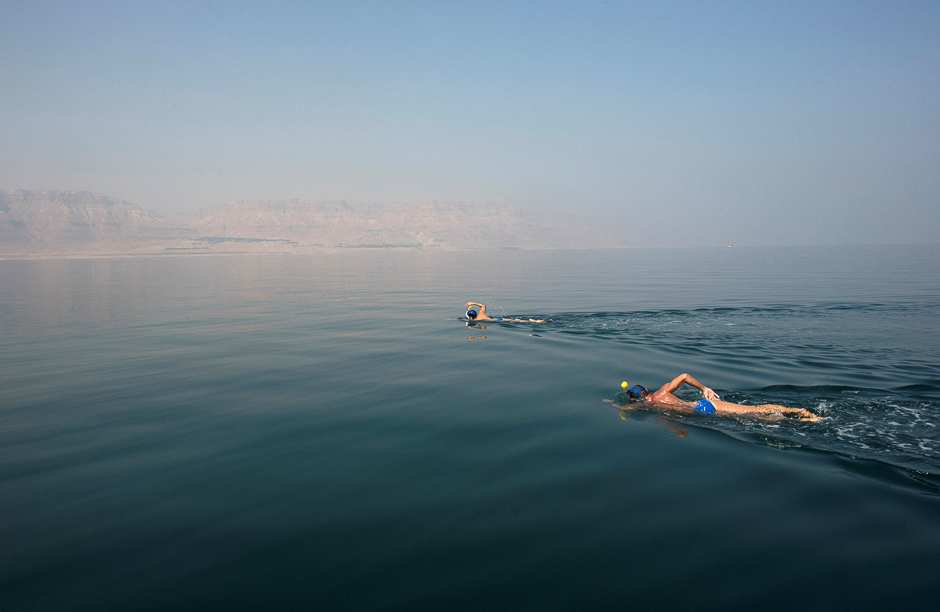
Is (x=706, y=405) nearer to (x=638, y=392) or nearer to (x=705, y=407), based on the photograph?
(x=705, y=407)

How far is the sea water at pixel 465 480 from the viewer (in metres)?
5.65

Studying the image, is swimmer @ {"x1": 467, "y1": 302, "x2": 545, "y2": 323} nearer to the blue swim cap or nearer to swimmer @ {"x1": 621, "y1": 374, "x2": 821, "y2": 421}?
swimmer @ {"x1": 621, "y1": 374, "x2": 821, "y2": 421}

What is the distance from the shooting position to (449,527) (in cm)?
677

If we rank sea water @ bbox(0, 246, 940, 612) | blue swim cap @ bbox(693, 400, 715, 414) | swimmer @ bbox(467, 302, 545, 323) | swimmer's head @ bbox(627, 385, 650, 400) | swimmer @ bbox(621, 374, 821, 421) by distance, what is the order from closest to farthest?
sea water @ bbox(0, 246, 940, 612) → swimmer @ bbox(621, 374, 821, 421) → blue swim cap @ bbox(693, 400, 715, 414) → swimmer's head @ bbox(627, 385, 650, 400) → swimmer @ bbox(467, 302, 545, 323)

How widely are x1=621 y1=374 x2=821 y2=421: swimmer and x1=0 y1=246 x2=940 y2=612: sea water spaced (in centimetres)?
36

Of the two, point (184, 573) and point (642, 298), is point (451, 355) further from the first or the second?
point (642, 298)

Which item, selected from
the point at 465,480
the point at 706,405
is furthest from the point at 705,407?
the point at 465,480

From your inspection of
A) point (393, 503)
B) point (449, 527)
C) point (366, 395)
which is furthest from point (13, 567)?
point (366, 395)

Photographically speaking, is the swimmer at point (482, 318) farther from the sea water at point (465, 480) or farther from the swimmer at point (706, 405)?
the swimmer at point (706, 405)

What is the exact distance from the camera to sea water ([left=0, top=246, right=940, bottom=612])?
18.5ft

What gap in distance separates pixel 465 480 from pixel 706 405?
580cm

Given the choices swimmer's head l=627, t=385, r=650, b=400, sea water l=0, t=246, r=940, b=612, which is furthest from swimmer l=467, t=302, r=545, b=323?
swimmer's head l=627, t=385, r=650, b=400

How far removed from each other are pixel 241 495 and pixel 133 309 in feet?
95.4

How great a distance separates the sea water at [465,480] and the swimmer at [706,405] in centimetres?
36
